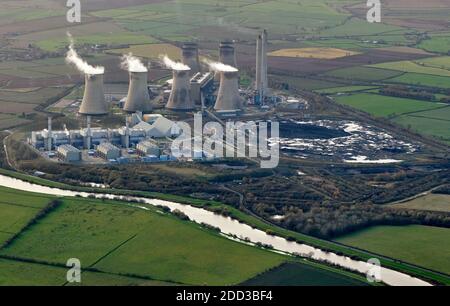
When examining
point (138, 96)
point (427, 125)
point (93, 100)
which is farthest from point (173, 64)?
point (427, 125)

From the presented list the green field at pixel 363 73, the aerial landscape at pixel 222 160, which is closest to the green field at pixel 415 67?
the aerial landscape at pixel 222 160

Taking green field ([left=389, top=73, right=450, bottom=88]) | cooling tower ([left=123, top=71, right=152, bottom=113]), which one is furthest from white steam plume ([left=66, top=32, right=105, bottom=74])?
green field ([left=389, top=73, right=450, bottom=88])

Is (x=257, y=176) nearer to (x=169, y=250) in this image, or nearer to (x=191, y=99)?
(x=169, y=250)

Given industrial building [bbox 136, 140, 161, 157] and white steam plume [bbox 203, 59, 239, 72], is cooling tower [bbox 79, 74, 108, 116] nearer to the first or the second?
white steam plume [bbox 203, 59, 239, 72]

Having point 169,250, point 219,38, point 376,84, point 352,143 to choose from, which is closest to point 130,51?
point 219,38

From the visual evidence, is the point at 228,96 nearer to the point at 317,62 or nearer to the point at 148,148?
the point at 148,148
